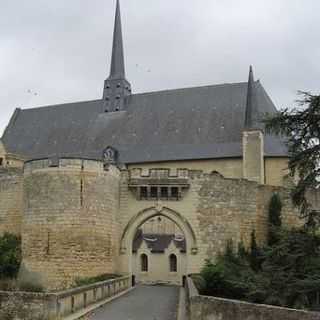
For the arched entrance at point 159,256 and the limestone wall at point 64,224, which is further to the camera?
the arched entrance at point 159,256

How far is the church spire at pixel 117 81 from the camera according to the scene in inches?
1753

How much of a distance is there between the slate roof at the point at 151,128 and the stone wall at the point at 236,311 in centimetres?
2265

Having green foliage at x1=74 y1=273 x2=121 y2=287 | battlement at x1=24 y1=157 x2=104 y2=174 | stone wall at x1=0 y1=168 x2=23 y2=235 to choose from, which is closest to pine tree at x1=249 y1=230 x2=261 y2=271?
green foliage at x1=74 y1=273 x2=121 y2=287

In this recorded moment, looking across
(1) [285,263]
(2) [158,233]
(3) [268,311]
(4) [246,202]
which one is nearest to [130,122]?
(2) [158,233]

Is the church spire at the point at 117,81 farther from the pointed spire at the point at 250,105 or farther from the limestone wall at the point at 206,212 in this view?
the limestone wall at the point at 206,212

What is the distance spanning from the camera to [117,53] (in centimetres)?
4912

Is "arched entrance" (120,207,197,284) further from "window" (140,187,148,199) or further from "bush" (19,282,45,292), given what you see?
"bush" (19,282,45,292)

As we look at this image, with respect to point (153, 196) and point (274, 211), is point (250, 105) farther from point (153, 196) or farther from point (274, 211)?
point (153, 196)

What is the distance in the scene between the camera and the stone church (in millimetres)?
22219

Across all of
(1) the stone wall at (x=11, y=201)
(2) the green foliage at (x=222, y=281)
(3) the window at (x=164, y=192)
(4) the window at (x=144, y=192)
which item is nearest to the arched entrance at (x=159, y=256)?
(1) the stone wall at (x=11, y=201)

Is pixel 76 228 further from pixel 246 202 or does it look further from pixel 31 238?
pixel 246 202

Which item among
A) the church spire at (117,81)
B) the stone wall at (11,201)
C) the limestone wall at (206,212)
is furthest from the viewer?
the church spire at (117,81)

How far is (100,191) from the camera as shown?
23.0m

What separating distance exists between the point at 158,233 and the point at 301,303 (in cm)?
2489
